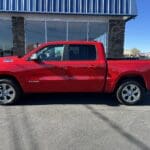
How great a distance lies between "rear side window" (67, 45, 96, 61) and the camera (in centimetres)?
1012

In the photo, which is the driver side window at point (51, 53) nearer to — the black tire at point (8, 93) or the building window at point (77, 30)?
the black tire at point (8, 93)

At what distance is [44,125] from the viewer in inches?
300

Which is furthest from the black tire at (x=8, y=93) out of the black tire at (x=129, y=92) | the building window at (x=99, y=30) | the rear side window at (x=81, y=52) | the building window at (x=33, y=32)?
the building window at (x=99, y=30)

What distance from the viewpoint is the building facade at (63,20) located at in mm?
16672

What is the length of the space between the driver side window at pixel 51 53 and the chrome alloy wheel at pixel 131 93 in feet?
6.51

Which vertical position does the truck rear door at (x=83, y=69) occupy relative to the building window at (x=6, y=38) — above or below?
below

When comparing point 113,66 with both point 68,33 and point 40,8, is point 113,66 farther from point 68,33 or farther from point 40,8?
point 68,33

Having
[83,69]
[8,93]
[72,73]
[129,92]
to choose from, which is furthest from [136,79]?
[8,93]

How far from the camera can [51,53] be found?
10.0 m

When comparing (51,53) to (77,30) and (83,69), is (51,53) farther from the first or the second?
(77,30)

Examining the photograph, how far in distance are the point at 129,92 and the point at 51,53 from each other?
240 cm

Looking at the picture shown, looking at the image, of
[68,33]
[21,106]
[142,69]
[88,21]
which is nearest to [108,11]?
[88,21]

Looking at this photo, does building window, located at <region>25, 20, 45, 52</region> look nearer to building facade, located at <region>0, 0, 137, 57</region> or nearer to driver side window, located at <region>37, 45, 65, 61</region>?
building facade, located at <region>0, 0, 137, 57</region>

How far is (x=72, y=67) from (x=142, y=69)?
1.93 m
